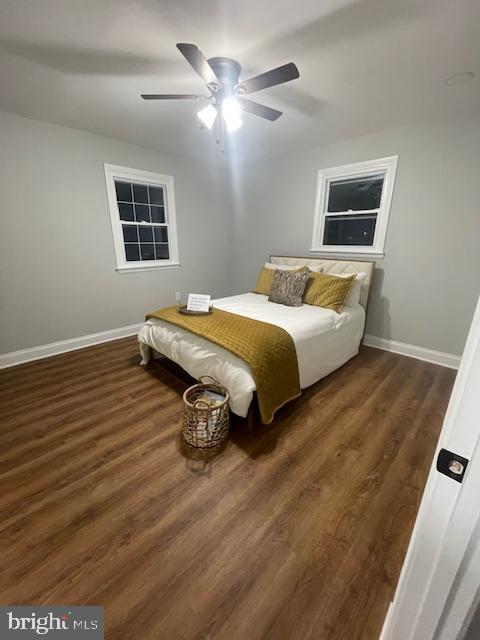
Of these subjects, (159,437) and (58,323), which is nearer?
(159,437)

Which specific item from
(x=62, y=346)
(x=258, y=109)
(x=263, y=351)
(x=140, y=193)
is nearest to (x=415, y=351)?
(x=263, y=351)

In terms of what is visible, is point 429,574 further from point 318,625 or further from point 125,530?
point 125,530

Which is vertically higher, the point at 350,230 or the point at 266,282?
the point at 350,230

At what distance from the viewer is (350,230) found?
3.37 m

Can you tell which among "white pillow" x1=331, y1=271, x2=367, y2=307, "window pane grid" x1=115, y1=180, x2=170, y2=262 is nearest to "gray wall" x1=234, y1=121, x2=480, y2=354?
"white pillow" x1=331, y1=271, x2=367, y2=307

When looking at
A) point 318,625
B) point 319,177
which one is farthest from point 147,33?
point 318,625

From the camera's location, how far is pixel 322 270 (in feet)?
11.0

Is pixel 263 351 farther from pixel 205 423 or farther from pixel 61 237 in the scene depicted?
pixel 61 237

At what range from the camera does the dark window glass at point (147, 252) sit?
3.70 metres

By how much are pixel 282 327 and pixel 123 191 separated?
284 cm

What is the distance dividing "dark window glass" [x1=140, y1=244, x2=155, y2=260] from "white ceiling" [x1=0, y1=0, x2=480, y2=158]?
57.2 inches

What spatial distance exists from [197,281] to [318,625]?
4.00 metres

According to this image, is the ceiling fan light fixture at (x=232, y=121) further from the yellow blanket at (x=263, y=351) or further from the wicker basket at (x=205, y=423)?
the wicker basket at (x=205, y=423)

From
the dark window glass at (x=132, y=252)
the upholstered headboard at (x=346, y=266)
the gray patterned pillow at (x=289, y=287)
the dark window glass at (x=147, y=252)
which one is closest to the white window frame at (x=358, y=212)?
the upholstered headboard at (x=346, y=266)
